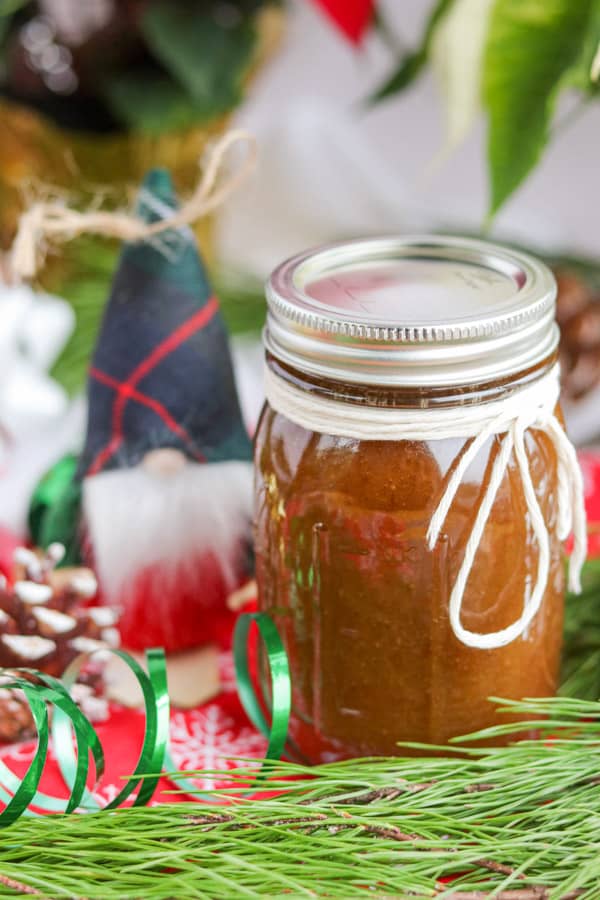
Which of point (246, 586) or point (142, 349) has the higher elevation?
point (142, 349)

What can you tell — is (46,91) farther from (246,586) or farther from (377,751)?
(377,751)

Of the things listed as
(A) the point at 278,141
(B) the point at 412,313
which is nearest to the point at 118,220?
(B) the point at 412,313

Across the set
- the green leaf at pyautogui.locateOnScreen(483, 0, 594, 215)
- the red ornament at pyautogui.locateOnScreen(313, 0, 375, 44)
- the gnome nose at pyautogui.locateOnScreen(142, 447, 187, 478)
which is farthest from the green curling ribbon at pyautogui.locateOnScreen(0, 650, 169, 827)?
the red ornament at pyautogui.locateOnScreen(313, 0, 375, 44)

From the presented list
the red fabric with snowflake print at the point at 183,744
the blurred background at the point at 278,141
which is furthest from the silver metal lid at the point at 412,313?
the red fabric with snowflake print at the point at 183,744

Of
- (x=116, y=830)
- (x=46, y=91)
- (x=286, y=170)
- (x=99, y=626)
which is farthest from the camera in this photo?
(x=286, y=170)

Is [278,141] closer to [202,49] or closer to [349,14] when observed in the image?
[202,49]

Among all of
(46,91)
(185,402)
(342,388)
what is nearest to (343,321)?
(342,388)
